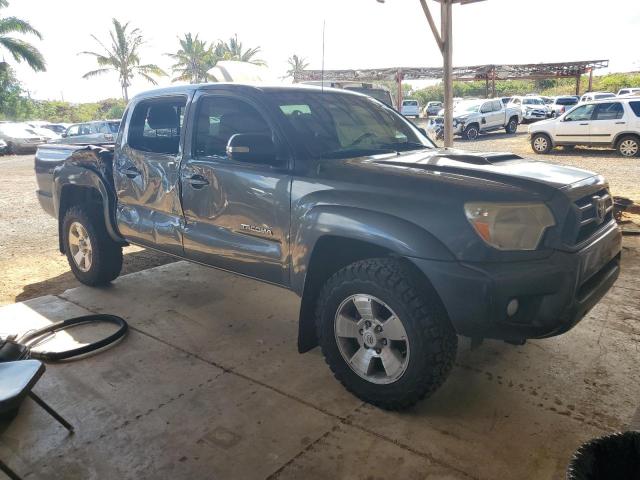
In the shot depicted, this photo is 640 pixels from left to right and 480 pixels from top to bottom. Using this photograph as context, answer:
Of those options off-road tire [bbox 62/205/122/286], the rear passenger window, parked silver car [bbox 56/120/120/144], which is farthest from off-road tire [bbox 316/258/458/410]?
parked silver car [bbox 56/120/120/144]

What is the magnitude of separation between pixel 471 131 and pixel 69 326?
19.0m

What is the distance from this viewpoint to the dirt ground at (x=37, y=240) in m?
5.17

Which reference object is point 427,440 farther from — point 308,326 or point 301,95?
point 301,95

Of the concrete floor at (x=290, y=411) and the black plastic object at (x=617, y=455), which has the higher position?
the black plastic object at (x=617, y=455)

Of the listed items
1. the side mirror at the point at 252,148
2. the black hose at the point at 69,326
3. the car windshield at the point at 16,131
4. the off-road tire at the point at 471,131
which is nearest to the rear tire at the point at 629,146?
the off-road tire at the point at 471,131

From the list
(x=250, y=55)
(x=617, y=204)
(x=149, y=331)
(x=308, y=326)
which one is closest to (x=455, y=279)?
(x=308, y=326)

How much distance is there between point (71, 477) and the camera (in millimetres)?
2340

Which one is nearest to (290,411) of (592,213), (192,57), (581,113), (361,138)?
(361,138)

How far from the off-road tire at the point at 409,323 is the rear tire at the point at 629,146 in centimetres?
1352

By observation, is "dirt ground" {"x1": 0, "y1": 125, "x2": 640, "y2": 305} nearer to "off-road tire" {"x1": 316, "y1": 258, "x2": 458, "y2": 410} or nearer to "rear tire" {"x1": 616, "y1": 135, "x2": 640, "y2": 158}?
"rear tire" {"x1": 616, "y1": 135, "x2": 640, "y2": 158}

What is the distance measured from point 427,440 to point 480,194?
4.07 feet

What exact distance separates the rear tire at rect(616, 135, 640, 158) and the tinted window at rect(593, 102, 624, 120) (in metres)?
0.62

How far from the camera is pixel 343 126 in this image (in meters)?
3.50

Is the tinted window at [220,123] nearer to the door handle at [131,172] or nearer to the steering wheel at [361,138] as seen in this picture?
the steering wheel at [361,138]
